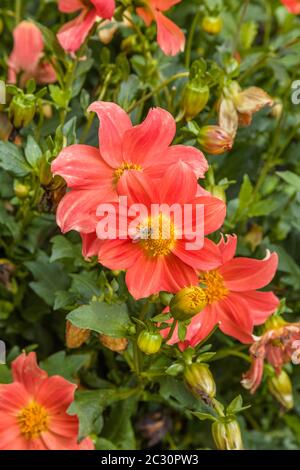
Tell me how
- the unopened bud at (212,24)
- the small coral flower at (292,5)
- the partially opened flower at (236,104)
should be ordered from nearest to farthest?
the partially opened flower at (236,104) < the small coral flower at (292,5) < the unopened bud at (212,24)

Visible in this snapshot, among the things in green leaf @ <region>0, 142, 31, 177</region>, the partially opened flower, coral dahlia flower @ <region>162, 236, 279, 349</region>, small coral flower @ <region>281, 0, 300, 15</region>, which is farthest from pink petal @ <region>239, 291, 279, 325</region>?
small coral flower @ <region>281, 0, 300, 15</region>

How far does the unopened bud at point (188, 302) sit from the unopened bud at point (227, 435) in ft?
0.55

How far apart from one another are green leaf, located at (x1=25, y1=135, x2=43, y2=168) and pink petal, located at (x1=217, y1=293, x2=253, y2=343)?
0.90 ft

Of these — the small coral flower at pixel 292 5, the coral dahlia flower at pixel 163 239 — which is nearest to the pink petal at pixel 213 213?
the coral dahlia flower at pixel 163 239

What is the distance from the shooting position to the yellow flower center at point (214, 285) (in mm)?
958

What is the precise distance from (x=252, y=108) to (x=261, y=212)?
0.57 feet

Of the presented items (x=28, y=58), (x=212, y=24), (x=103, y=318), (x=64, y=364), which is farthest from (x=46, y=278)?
(x=212, y=24)

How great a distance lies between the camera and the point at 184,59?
4.33 ft

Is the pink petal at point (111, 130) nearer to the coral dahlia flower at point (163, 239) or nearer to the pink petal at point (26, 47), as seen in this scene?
the coral dahlia flower at point (163, 239)

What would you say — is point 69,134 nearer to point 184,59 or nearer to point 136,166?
point 136,166

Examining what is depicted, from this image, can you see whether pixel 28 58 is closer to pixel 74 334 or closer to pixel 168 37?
pixel 168 37

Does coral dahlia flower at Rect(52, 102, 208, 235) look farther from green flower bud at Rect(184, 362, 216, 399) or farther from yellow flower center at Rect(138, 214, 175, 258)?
green flower bud at Rect(184, 362, 216, 399)

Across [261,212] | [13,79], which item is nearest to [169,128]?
[261,212]

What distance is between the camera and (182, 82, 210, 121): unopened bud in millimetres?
970
